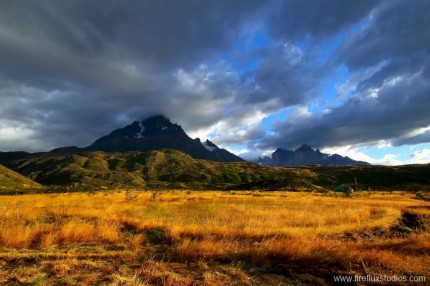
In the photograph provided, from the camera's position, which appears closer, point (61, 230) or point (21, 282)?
point (21, 282)

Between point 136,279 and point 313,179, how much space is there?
199251 mm

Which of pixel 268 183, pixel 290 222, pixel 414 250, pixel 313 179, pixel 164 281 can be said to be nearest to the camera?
pixel 164 281

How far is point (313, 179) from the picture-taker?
19562 centimetres

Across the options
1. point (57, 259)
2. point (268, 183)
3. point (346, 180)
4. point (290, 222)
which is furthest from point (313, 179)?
point (57, 259)

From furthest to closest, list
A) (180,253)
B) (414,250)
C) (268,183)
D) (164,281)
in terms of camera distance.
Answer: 1. (268,183)
2. (414,250)
3. (180,253)
4. (164,281)

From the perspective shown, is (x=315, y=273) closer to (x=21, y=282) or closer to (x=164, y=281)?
(x=164, y=281)

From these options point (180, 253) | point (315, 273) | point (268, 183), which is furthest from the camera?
point (268, 183)

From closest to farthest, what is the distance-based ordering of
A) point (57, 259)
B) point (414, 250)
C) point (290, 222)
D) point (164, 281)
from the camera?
point (164, 281) < point (57, 259) < point (414, 250) < point (290, 222)

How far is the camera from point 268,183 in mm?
116000

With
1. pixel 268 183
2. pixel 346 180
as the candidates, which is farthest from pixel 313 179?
pixel 268 183

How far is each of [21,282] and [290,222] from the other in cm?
1437

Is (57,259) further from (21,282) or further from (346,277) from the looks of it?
(346,277)

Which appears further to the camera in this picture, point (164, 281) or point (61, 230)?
point (61, 230)

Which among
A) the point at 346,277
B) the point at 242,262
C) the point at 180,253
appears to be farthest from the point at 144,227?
the point at 346,277
